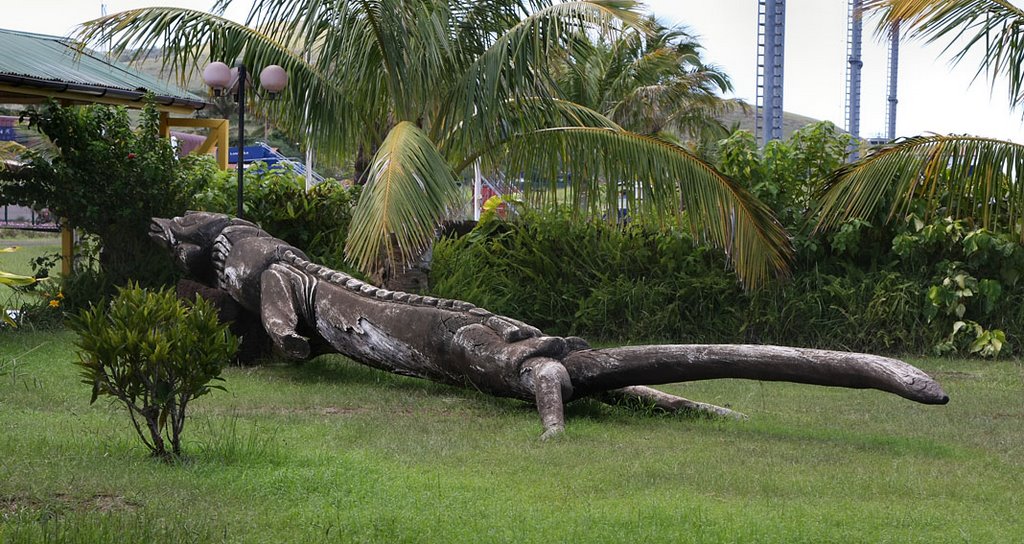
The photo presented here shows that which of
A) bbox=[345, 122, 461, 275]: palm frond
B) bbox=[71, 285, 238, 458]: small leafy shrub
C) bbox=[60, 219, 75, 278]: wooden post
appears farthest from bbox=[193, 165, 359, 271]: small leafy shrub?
bbox=[71, 285, 238, 458]: small leafy shrub

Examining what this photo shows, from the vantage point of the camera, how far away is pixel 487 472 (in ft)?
20.4

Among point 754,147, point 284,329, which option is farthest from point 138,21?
point 754,147

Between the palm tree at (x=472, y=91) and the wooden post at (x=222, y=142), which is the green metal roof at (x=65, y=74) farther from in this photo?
the palm tree at (x=472, y=91)

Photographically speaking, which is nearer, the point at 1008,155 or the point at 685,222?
the point at 1008,155

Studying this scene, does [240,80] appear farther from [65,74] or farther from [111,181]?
[65,74]

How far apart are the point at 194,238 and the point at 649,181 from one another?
4.39m

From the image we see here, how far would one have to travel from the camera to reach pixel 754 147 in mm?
14102

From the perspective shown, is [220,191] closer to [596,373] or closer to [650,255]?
[650,255]

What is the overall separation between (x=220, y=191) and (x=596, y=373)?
7.61m

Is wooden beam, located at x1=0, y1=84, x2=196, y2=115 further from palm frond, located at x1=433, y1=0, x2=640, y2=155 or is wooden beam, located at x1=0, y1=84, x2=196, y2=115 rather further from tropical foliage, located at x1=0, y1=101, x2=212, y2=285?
palm frond, located at x1=433, y1=0, x2=640, y2=155

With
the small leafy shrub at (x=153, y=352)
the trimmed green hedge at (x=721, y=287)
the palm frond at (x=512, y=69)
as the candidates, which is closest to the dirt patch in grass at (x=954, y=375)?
the trimmed green hedge at (x=721, y=287)

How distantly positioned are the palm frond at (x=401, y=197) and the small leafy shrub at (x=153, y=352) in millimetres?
2783

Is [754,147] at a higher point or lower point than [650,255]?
higher

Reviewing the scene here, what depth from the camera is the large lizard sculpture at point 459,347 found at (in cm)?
691
